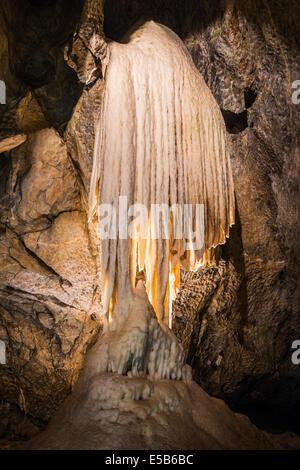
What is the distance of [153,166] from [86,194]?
673 mm

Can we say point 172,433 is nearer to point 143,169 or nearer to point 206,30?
point 143,169

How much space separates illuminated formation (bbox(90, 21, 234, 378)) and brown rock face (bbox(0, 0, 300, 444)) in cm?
34

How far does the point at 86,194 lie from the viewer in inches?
105

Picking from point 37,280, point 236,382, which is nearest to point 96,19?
point 37,280

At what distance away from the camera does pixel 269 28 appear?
286 cm

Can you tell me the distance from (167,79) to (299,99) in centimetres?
131
